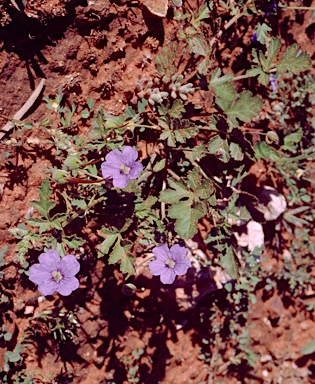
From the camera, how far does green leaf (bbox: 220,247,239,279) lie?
9.62 ft

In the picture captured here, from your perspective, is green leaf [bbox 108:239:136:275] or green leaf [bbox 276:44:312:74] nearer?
green leaf [bbox 108:239:136:275]

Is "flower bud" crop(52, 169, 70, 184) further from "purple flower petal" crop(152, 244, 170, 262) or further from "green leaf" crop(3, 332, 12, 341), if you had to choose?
"green leaf" crop(3, 332, 12, 341)

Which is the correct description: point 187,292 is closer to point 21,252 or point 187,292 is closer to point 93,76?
point 21,252

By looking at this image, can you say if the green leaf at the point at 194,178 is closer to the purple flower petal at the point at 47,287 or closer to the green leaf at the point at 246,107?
the green leaf at the point at 246,107

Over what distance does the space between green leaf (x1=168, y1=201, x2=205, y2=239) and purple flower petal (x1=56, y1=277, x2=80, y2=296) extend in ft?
2.35

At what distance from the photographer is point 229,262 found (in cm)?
295

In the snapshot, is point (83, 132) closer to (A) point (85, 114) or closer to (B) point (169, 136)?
(A) point (85, 114)

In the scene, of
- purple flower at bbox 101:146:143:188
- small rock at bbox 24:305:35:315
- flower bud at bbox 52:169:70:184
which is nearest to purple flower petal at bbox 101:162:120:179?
purple flower at bbox 101:146:143:188

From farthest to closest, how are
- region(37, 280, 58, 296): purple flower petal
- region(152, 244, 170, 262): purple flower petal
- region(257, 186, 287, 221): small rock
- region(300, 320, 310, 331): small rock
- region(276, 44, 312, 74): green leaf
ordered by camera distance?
region(300, 320, 310, 331): small rock
region(257, 186, 287, 221): small rock
region(276, 44, 312, 74): green leaf
region(152, 244, 170, 262): purple flower petal
region(37, 280, 58, 296): purple flower petal

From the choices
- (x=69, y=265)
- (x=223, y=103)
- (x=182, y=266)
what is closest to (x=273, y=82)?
(x=223, y=103)

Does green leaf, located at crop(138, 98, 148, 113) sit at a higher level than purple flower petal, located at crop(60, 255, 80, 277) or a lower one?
higher

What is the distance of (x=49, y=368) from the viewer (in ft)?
10.4

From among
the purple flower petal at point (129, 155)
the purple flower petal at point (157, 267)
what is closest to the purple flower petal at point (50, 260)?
the purple flower petal at point (157, 267)

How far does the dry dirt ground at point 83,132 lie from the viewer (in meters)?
2.79
